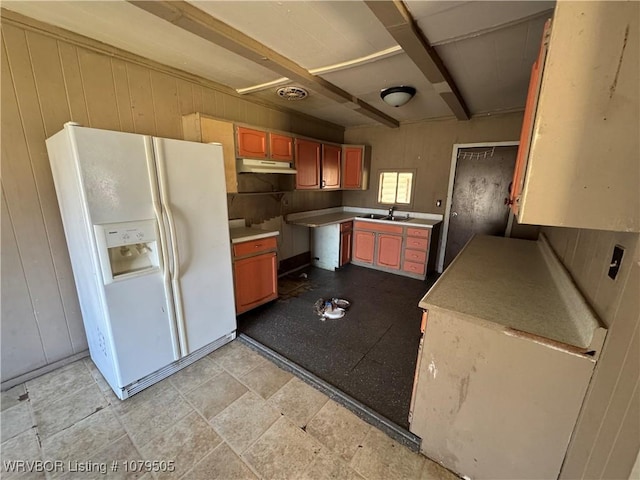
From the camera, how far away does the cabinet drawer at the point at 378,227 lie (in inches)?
153

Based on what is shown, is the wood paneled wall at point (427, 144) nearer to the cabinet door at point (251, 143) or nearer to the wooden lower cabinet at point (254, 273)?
the cabinet door at point (251, 143)

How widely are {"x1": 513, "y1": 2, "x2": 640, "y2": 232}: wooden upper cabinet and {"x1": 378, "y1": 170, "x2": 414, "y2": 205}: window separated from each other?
11.5 ft

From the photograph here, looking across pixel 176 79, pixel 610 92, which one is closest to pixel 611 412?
pixel 610 92

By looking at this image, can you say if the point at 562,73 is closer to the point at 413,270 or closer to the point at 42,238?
the point at 42,238

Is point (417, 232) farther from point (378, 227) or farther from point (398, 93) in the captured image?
point (398, 93)

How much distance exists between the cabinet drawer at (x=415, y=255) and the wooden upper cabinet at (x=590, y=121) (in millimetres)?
3019

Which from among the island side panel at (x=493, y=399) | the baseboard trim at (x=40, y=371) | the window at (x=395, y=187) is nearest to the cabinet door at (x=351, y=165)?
the window at (x=395, y=187)

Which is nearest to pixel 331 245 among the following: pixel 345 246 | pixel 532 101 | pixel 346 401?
pixel 345 246

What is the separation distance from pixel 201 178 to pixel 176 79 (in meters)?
1.23

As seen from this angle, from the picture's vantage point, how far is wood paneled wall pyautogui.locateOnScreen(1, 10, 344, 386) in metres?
1.68

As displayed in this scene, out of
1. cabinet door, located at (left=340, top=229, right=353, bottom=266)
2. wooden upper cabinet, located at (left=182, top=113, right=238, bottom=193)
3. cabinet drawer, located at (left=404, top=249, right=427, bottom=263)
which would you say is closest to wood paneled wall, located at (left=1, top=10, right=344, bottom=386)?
wooden upper cabinet, located at (left=182, top=113, right=238, bottom=193)

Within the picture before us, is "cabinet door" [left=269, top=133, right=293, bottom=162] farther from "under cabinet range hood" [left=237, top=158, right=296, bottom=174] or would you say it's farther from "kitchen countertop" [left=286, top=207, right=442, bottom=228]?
"kitchen countertop" [left=286, top=207, right=442, bottom=228]

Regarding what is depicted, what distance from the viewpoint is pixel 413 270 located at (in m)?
3.84

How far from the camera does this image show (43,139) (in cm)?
180
